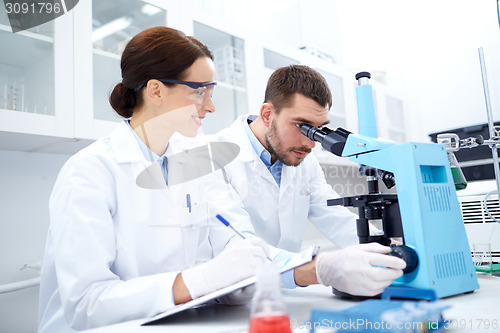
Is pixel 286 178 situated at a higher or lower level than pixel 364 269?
higher

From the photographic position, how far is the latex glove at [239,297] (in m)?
0.99

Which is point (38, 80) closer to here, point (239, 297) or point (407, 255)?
point (239, 297)

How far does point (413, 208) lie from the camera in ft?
3.21

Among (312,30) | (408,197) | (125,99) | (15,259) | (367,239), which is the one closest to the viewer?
(408,197)

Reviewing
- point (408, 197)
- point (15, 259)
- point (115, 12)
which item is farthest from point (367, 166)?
point (15, 259)

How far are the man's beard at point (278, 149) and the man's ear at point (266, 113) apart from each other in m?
0.05

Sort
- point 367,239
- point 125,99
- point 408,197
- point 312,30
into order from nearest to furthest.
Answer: point 408,197
point 367,239
point 125,99
point 312,30

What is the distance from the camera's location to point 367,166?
1134mm

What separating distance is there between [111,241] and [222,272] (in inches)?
13.6

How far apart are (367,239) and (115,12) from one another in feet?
5.71

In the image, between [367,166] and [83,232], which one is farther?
[367,166]

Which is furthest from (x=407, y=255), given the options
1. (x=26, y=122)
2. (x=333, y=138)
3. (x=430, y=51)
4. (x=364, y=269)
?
(x=430, y=51)

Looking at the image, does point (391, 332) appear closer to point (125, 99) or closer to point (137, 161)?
point (137, 161)

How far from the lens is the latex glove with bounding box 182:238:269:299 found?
937 millimetres
